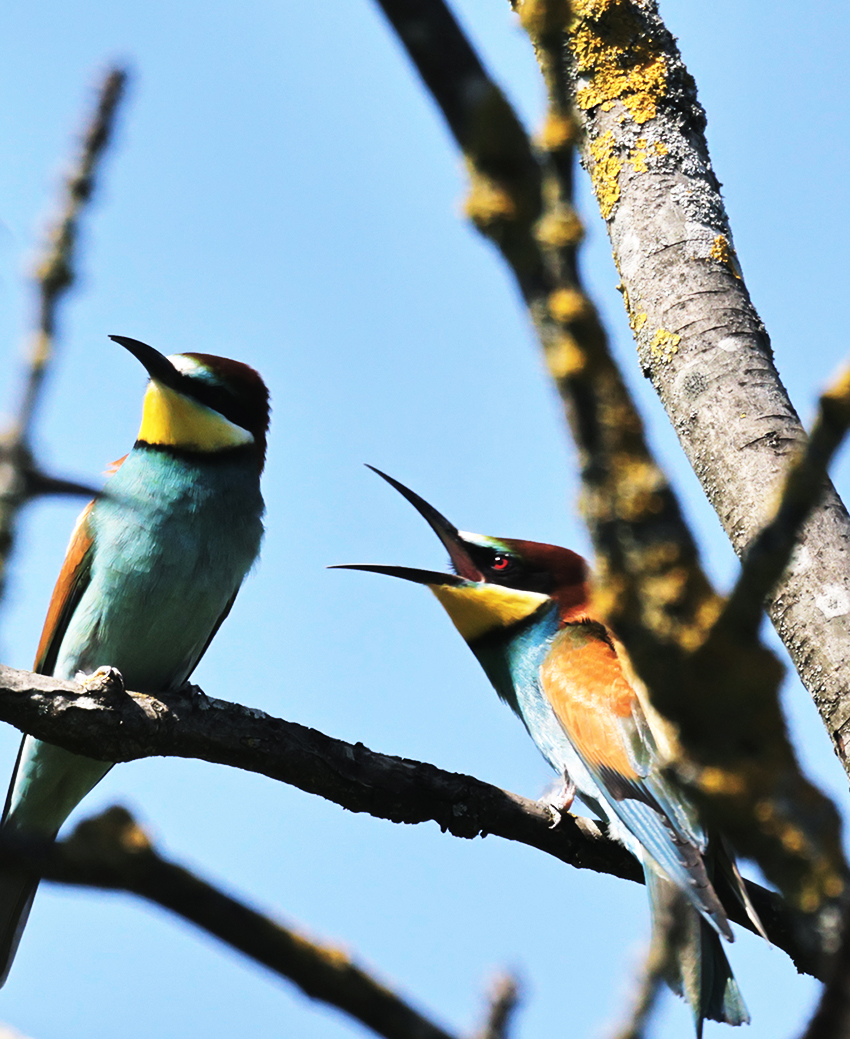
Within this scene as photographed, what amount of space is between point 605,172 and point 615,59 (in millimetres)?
378

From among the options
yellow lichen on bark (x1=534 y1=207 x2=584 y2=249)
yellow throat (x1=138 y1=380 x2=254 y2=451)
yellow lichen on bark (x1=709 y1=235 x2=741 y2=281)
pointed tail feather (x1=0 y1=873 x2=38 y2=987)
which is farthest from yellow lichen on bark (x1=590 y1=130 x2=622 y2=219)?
pointed tail feather (x1=0 y1=873 x2=38 y2=987)

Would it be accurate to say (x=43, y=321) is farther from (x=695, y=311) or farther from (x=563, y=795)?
(x=563, y=795)

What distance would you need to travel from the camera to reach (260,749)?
295 centimetres

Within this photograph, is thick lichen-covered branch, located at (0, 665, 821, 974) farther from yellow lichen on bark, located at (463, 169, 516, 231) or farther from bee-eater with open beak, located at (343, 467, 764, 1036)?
yellow lichen on bark, located at (463, 169, 516, 231)

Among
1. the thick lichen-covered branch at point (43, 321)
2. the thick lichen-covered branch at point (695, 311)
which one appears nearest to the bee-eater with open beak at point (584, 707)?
the thick lichen-covered branch at point (695, 311)

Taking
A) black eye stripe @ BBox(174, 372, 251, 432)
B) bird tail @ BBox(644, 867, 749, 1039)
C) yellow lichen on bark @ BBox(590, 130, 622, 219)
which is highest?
yellow lichen on bark @ BBox(590, 130, 622, 219)

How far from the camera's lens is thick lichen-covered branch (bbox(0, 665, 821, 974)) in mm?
2830

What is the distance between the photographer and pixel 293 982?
703 mm

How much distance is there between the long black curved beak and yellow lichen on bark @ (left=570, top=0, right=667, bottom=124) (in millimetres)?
2297

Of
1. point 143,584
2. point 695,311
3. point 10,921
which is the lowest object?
point 10,921

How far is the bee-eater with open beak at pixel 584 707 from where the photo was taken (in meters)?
3.14

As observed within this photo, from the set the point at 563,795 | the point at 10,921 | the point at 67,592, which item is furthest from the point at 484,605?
the point at 10,921

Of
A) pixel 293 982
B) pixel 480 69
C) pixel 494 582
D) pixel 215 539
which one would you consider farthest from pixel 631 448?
pixel 494 582

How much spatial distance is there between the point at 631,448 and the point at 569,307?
11 cm
